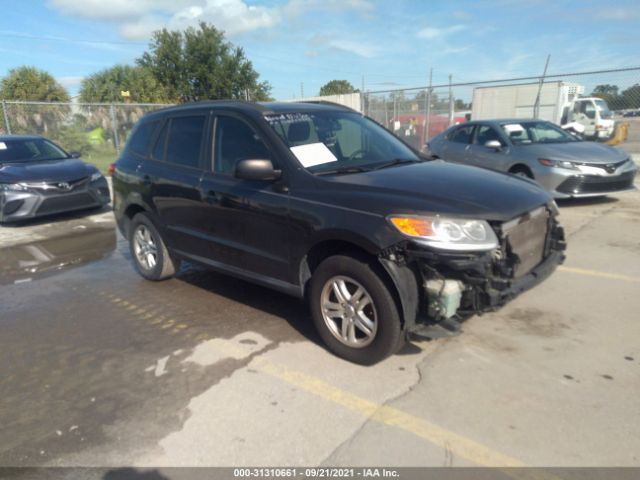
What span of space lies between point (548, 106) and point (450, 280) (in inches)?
668

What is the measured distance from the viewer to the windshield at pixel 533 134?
8.45m

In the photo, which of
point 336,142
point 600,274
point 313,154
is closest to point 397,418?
point 313,154

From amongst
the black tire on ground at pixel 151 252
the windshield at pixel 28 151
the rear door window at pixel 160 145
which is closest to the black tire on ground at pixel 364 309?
the black tire on ground at pixel 151 252

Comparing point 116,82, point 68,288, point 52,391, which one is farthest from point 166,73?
point 52,391

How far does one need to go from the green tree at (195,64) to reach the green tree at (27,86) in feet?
25.6

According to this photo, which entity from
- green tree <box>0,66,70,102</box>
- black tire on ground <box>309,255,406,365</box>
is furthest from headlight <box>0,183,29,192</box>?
green tree <box>0,66,70,102</box>

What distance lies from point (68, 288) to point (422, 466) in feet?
14.5

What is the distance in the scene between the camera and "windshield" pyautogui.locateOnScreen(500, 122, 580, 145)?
8.45 m

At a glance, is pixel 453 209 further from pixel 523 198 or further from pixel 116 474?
pixel 116 474

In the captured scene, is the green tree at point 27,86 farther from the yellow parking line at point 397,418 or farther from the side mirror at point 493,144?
the yellow parking line at point 397,418

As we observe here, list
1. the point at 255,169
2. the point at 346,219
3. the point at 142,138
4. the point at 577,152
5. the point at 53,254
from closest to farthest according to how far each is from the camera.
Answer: the point at 346,219 < the point at 255,169 < the point at 142,138 < the point at 53,254 < the point at 577,152

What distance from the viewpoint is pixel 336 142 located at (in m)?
4.05

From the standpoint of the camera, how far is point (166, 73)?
35.8m

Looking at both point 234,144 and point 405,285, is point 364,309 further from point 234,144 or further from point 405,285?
point 234,144
